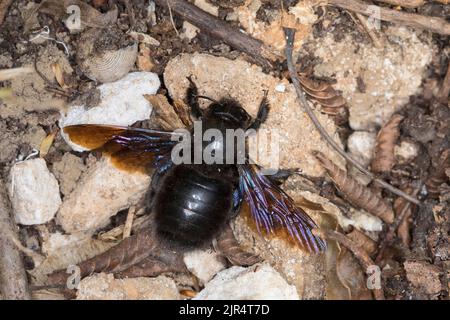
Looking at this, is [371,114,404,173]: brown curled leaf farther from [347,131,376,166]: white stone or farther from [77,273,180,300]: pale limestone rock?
[77,273,180,300]: pale limestone rock

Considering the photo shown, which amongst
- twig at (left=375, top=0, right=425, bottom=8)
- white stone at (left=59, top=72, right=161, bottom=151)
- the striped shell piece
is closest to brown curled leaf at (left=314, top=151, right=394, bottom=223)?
twig at (left=375, top=0, right=425, bottom=8)

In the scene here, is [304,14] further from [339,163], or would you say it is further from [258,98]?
[339,163]

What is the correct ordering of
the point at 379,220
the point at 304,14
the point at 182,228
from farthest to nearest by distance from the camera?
the point at 379,220, the point at 304,14, the point at 182,228

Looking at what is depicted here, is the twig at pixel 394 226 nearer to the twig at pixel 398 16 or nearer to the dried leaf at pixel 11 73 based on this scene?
the twig at pixel 398 16

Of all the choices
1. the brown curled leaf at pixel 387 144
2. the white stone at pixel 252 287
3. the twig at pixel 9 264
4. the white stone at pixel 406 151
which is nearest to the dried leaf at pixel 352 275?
the white stone at pixel 252 287

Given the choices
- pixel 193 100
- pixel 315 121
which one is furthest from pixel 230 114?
pixel 315 121

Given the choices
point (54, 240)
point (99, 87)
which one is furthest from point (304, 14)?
point (54, 240)

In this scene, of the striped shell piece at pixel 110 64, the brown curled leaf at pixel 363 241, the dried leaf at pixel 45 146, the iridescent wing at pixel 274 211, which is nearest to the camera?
the iridescent wing at pixel 274 211
